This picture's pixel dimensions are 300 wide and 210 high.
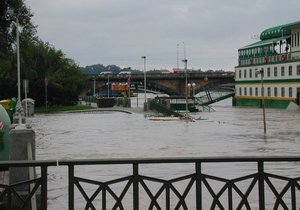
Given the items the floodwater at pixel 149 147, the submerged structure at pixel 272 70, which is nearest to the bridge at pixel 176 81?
the submerged structure at pixel 272 70

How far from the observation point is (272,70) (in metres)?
80.6

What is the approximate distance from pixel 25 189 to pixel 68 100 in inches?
2641

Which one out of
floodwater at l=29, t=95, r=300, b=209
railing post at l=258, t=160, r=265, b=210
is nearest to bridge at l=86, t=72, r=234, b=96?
floodwater at l=29, t=95, r=300, b=209

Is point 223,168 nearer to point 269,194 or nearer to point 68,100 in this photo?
point 269,194

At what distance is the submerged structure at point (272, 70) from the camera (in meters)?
75.6

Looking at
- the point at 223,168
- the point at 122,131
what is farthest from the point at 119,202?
the point at 122,131

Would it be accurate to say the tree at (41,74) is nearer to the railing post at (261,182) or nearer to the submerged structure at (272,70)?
the submerged structure at (272,70)

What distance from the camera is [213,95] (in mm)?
99688

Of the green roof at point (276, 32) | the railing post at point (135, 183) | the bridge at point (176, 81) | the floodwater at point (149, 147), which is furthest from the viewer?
the bridge at point (176, 81)

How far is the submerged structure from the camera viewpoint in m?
75.6

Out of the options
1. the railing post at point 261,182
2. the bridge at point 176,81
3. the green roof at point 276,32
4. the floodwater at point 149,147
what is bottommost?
the floodwater at point 149,147

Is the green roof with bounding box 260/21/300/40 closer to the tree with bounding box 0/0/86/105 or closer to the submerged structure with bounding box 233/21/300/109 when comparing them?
the submerged structure with bounding box 233/21/300/109

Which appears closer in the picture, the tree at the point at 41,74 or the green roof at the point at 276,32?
the tree at the point at 41,74

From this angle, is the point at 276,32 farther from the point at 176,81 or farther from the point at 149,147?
the point at 149,147
